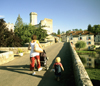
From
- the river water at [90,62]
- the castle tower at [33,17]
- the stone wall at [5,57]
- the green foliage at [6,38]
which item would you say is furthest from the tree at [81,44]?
the stone wall at [5,57]

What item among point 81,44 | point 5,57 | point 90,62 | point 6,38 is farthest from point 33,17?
point 5,57

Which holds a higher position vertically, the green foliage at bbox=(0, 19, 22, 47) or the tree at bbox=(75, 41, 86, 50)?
the green foliage at bbox=(0, 19, 22, 47)

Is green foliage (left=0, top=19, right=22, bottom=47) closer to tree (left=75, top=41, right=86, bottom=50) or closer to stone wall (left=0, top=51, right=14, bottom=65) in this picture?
stone wall (left=0, top=51, right=14, bottom=65)

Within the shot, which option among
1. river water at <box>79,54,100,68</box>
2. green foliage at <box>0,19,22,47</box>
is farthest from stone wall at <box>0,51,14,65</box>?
river water at <box>79,54,100,68</box>

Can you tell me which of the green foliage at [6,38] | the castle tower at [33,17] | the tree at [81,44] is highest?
the castle tower at [33,17]

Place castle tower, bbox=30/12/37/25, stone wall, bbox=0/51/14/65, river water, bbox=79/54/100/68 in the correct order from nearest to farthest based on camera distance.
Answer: stone wall, bbox=0/51/14/65 < river water, bbox=79/54/100/68 < castle tower, bbox=30/12/37/25

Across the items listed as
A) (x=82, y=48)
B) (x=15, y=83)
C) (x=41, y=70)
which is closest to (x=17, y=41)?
(x=41, y=70)

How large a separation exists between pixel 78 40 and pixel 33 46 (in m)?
57.4

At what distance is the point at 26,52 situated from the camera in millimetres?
12367

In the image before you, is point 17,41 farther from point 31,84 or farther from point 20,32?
point 31,84

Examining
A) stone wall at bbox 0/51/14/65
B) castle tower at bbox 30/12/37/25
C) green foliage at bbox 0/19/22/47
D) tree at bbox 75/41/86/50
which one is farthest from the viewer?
castle tower at bbox 30/12/37/25

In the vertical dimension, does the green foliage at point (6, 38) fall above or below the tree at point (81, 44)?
above

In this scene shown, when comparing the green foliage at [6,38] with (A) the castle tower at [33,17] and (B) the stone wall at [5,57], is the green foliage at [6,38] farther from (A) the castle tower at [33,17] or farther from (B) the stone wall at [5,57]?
(A) the castle tower at [33,17]

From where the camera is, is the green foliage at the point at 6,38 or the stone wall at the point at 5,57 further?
the green foliage at the point at 6,38
